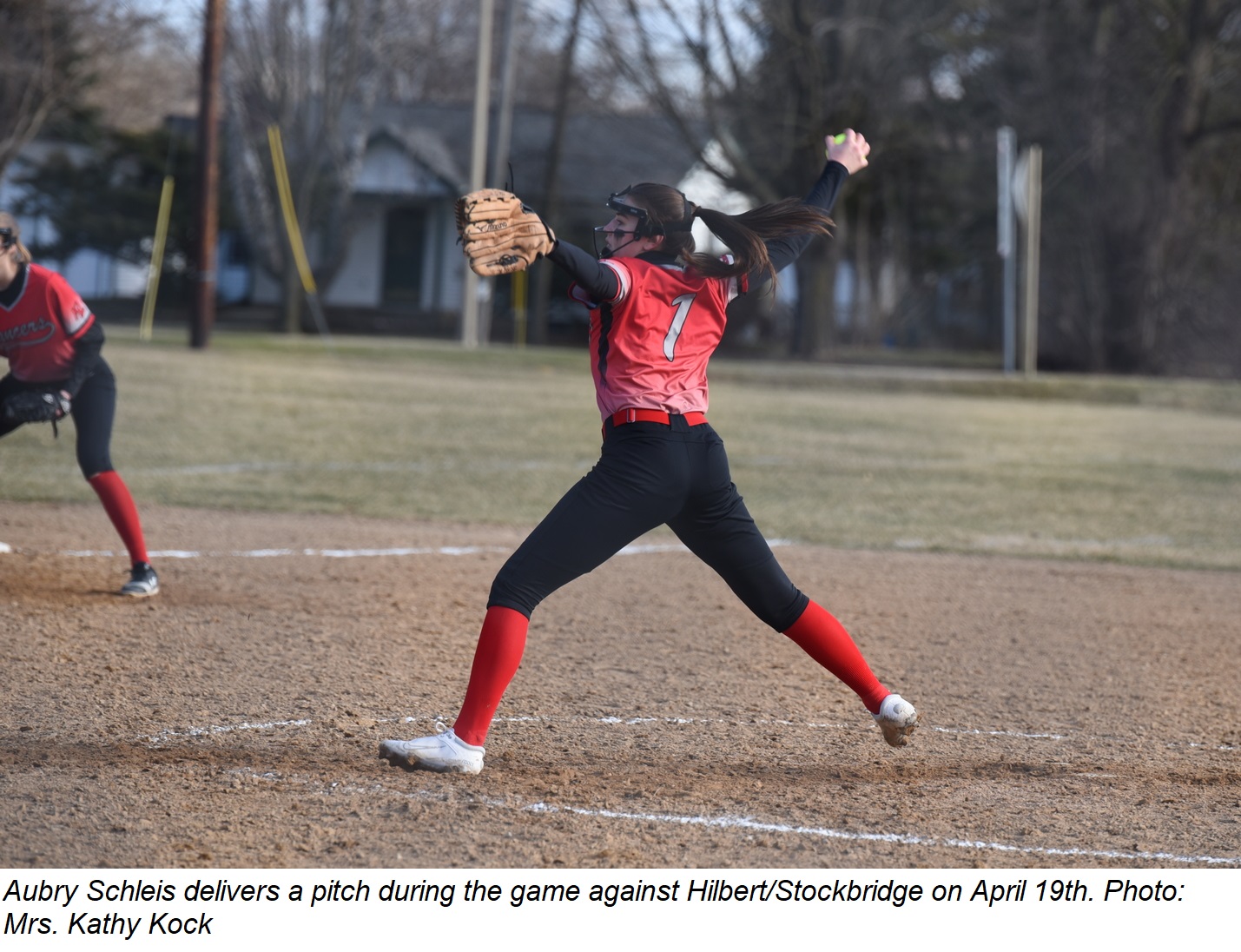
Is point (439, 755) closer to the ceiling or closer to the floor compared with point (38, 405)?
closer to the floor

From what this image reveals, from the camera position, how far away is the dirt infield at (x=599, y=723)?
3.72m

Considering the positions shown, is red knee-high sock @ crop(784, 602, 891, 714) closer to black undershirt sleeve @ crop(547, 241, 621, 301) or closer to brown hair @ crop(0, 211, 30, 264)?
black undershirt sleeve @ crop(547, 241, 621, 301)

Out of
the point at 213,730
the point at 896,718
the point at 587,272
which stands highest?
the point at 587,272

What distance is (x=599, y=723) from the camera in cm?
489

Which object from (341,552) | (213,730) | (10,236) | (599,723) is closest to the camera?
(213,730)

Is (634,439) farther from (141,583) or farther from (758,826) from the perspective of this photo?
(141,583)

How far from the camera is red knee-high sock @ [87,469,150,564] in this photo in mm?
6453

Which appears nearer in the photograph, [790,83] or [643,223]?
[643,223]

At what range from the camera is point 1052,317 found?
107ft

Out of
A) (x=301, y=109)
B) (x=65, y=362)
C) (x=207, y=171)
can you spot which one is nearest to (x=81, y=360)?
(x=65, y=362)

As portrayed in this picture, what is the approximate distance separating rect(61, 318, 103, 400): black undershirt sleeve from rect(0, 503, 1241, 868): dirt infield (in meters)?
0.99

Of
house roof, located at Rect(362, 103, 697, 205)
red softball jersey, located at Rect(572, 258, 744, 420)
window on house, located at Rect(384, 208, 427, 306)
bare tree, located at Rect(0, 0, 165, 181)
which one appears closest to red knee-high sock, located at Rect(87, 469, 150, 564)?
red softball jersey, located at Rect(572, 258, 744, 420)

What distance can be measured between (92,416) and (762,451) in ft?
29.5

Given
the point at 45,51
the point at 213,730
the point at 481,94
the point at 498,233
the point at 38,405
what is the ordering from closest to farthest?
the point at 498,233
the point at 213,730
the point at 38,405
the point at 481,94
the point at 45,51
